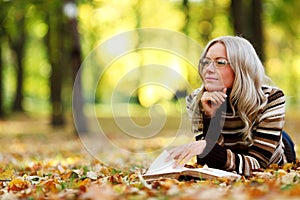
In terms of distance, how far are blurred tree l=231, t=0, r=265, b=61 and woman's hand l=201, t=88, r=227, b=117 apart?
10.7m

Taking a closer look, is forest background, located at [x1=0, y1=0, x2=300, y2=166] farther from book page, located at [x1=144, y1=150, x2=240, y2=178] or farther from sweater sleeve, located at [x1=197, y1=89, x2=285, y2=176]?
book page, located at [x1=144, y1=150, x2=240, y2=178]

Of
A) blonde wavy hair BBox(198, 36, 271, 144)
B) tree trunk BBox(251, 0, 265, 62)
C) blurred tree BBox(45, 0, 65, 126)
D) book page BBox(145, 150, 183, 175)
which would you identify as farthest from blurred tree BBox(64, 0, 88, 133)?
blonde wavy hair BBox(198, 36, 271, 144)

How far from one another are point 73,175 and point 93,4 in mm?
8182

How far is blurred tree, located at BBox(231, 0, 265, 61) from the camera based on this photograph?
47.5ft

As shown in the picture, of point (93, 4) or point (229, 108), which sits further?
point (93, 4)

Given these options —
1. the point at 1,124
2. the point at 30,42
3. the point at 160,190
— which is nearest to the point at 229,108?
the point at 160,190

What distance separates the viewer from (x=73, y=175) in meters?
4.38

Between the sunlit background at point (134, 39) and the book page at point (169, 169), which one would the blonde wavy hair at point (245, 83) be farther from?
the sunlit background at point (134, 39)

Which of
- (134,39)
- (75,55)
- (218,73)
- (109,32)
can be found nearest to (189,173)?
(218,73)

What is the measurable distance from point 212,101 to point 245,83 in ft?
0.89

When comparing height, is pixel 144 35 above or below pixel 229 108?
above

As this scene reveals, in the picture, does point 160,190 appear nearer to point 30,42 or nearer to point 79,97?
→ point 79,97

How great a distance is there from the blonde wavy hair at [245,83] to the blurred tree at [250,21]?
10.5 metres

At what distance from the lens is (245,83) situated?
3924 millimetres
